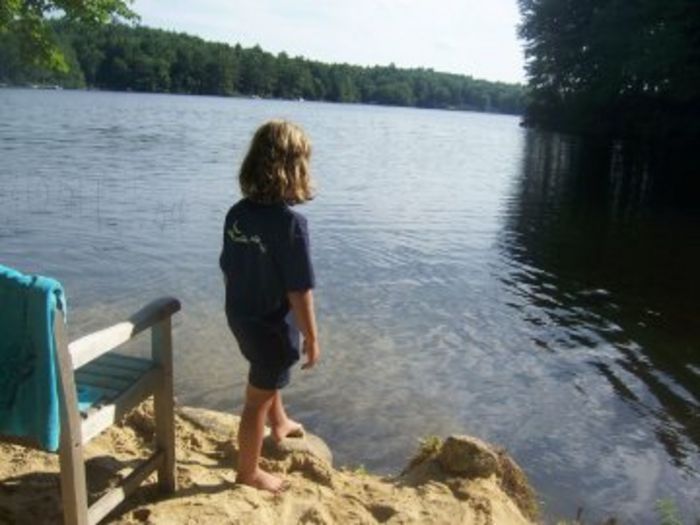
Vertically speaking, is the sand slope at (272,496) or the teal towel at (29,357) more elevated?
the teal towel at (29,357)

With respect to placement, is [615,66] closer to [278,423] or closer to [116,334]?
[278,423]

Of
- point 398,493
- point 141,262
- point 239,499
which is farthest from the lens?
point 141,262

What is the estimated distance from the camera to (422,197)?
24484 mm

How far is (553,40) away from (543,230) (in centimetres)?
4561

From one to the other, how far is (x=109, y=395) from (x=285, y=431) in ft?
5.99

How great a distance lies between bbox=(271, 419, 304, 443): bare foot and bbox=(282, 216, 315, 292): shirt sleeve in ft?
5.07

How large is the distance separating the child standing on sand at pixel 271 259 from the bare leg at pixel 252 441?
0.11 metres

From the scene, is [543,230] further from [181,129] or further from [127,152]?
[181,129]

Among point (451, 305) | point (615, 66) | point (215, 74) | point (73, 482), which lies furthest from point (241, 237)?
point (215, 74)

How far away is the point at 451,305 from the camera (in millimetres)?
11875

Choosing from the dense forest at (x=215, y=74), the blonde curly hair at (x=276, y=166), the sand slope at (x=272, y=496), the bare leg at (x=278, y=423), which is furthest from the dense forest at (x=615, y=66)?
the dense forest at (x=215, y=74)

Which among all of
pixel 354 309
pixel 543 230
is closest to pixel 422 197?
pixel 543 230

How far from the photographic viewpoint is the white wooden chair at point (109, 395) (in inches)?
128

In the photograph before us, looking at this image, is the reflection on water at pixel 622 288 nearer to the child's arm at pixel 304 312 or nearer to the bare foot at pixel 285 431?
the bare foot at pixel 285 431
